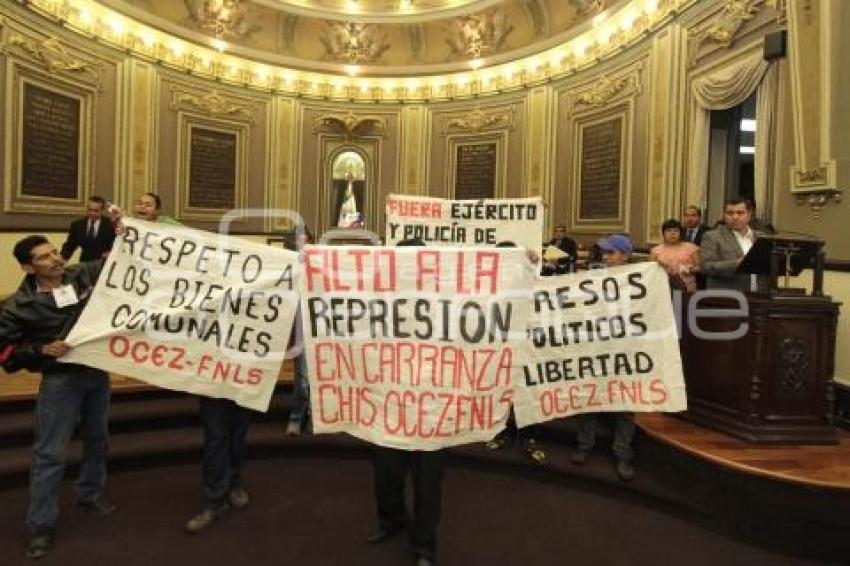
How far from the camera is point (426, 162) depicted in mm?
12188

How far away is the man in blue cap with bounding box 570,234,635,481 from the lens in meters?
4.11

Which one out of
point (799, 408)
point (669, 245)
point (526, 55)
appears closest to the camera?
point (799, 408)

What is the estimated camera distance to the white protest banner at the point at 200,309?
3398mm

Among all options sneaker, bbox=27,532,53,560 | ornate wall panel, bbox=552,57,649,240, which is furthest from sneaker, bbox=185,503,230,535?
ornate wall panel, bbox=552,57,649,240

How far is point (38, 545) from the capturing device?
3105mm

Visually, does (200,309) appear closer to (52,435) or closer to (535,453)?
(52,435)

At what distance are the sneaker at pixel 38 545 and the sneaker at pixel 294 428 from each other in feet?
6.15

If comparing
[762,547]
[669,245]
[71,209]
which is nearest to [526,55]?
[669,245]

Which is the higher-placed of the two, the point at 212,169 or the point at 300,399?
the point at 212,169

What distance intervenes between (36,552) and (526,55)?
10380 millimetres

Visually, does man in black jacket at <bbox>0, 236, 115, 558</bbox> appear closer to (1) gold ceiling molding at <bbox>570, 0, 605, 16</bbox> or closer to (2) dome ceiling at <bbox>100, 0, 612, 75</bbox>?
(2) dome ceiling at <bbox>100, 0, 612, 75</bbox>

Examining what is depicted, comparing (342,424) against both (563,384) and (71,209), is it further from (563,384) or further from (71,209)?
(71,209)

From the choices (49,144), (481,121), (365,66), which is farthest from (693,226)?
(49,144)

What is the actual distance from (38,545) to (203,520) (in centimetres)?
85
